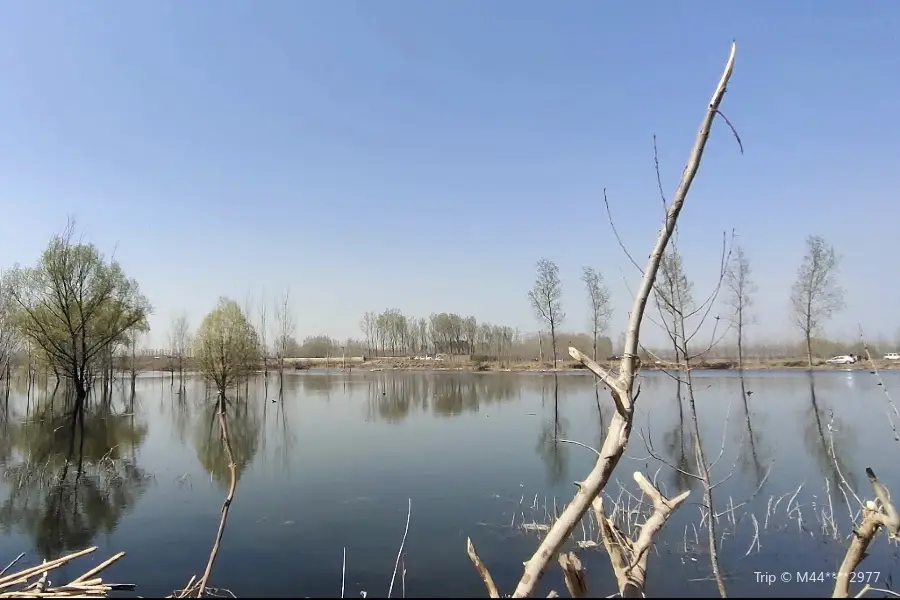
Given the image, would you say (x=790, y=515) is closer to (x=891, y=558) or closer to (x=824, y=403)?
(x=891, y=558)

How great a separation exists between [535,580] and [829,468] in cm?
1170

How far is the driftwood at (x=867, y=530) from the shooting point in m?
1.62

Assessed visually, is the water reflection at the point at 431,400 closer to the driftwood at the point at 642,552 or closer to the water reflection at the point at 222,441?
the water reflection at the point at 222,441

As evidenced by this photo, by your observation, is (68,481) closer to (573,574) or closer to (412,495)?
(412,495)

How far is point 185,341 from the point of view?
5291 cm

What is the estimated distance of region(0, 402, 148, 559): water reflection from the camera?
788cm

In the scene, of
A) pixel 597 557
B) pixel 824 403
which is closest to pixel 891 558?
pixel 597 557

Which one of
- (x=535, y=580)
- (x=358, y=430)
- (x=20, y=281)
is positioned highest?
(x=20, y=281)

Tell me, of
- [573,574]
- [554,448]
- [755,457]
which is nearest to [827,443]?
[755,457]

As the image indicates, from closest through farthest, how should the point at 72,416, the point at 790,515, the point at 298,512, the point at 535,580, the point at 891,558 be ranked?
the point at 535,580
the point at 891,558
the point at 790,515
the point at 298,512
the point at 72,416

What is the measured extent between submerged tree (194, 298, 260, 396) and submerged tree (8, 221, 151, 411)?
4.85 meters

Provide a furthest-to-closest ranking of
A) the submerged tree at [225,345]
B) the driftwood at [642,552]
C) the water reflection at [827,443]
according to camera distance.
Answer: the submerged tree at [225,345] < the water reflection at [827,443] < the driftwood at [642,552]

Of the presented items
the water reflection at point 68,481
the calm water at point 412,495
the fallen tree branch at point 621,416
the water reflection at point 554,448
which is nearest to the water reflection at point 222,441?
the calm water at point 412,495

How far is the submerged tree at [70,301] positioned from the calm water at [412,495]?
8.35m
